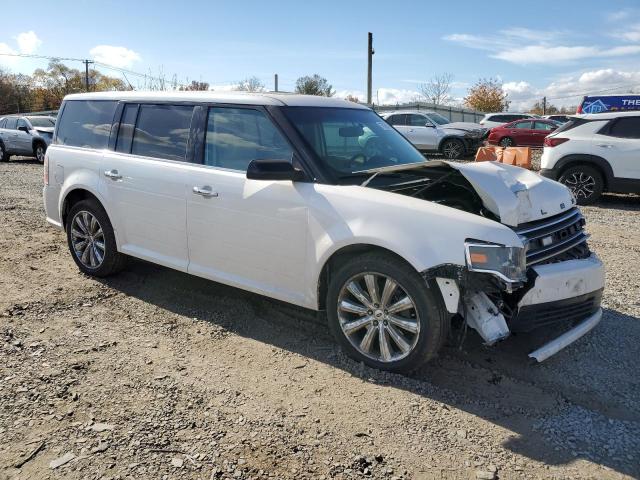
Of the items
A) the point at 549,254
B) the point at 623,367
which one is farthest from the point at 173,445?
the point at 623,367

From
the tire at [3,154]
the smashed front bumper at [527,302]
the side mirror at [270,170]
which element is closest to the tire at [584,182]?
the smashed front bumper at [527,302]

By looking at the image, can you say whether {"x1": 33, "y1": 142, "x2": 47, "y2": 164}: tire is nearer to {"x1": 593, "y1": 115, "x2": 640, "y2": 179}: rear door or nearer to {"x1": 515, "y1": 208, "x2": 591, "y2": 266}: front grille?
{"x1": 593, "y1": 115, "x2": 640, "y2": 179}: rear door

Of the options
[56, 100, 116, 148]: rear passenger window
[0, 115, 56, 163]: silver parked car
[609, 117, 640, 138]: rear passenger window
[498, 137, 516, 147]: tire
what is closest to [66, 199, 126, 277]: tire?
[56, 100, 116, 148]: rear passenger window

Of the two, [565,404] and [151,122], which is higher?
[151,122]

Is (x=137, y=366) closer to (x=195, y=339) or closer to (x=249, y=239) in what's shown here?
(x=195, y=339)

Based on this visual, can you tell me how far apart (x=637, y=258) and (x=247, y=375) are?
16.7 feet

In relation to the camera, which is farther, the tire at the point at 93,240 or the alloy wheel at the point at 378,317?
the tire at the point at 93,240

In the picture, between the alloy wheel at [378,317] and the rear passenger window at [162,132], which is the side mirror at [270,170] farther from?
the rear passenger window at [162,132]

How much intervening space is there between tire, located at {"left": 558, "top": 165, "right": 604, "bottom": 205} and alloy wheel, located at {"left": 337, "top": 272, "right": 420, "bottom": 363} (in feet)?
26.1

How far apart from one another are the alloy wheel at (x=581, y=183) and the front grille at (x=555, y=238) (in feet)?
22.2

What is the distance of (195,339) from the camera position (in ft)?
13.7

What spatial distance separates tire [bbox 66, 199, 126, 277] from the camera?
5246 millimetres

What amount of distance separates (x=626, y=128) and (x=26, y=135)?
17.8 m

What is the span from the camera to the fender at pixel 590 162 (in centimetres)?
998
